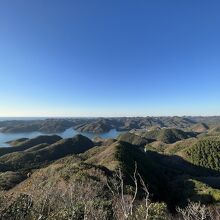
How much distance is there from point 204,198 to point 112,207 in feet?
120

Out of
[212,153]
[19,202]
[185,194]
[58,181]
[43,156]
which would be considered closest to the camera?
[19,202]

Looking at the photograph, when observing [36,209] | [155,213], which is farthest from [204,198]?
[36,209]

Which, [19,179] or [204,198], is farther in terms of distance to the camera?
[19,179]

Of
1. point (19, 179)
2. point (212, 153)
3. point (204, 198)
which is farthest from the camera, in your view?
point (212, 153)

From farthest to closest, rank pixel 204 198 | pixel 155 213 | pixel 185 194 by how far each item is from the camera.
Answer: pixel 185 194, pixel 204 198, pixel 155 213

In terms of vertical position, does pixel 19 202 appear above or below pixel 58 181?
above

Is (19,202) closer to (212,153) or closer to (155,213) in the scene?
(155,213)

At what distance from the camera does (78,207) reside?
31.9m

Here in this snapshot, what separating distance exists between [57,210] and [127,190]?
67.5ft

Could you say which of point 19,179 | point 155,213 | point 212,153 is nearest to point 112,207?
point 155,213

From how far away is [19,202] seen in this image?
3086 cm

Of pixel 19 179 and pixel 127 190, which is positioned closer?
pixel 127 190

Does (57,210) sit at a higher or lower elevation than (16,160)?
higher

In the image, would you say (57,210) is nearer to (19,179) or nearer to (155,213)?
(155,213)
